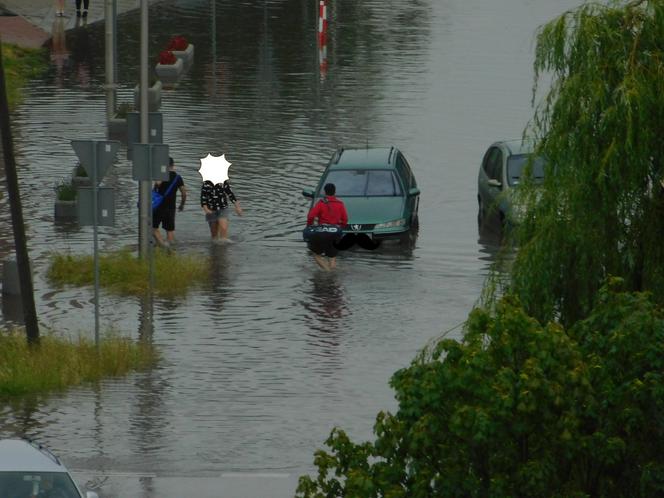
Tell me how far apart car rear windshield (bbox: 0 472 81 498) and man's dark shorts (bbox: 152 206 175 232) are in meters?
13.5

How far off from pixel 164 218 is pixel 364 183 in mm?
3495

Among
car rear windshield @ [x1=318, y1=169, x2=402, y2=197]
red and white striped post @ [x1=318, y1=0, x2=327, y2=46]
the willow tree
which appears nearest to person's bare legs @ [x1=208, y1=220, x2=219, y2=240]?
car rear windshield @ [x1=318, y1=169, x2=402, y2=197]

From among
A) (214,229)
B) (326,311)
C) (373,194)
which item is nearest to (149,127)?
(214,229)

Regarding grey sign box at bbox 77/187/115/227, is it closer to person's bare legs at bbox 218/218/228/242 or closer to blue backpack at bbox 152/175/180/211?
blue backpack at bbox 152/175/180/211

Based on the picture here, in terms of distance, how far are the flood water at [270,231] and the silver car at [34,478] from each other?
2598mm

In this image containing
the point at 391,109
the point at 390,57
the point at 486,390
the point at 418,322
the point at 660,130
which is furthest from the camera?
the point at 390,57

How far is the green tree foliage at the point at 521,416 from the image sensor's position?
12.0 m

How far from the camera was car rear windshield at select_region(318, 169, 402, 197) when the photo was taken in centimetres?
2986

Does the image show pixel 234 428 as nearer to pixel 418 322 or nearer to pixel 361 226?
pixel 418 322

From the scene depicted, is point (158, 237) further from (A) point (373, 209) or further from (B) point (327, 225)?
(A) point (373, 209)

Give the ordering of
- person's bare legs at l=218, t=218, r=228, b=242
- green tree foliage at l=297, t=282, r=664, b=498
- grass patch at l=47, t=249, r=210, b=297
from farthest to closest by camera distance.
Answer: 1. person's bare legs at l=218, t=218, r=228, b=242
2. grass patch at l=47, t=249, r=210, b=297
3. green tree foliage at l=297, t=282, r=664, b=498

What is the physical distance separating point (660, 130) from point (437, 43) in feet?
128

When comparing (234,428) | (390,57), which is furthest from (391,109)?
(234,428)

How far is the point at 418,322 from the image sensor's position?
24.2 m
